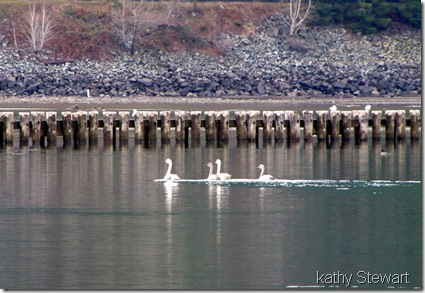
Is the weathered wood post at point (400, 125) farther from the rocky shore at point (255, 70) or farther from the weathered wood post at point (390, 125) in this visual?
the rocky shore at point (255, 70)

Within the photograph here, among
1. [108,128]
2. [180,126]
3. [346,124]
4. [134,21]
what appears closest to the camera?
[108,128]

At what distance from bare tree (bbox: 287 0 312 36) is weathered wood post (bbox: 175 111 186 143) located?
4278 centimetres

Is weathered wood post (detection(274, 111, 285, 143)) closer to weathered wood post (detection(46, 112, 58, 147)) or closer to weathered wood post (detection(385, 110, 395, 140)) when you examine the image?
weathered wood post (detection(385, 110, 395, 140))

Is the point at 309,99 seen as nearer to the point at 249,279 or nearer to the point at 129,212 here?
the point at 129,212

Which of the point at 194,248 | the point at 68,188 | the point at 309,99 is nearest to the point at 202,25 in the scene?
the point at 309,99

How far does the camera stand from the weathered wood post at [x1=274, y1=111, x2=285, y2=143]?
1500 inches

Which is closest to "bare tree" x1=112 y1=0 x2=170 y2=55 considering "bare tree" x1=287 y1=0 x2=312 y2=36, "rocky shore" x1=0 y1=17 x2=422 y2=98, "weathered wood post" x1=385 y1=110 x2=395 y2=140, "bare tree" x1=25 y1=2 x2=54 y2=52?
"rocky shore" x1=0 y1=17 x2=422 y2=98

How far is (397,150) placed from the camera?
36.8 meters

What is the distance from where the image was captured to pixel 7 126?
3716 centimetres

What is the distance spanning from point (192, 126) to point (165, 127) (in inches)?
36.2

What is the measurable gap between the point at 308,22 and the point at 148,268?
65.8 metres

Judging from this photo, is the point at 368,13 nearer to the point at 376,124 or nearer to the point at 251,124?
the point at 376,124

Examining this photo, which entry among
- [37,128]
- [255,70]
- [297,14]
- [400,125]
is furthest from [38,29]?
[400,125]

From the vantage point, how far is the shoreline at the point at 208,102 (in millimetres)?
61594
